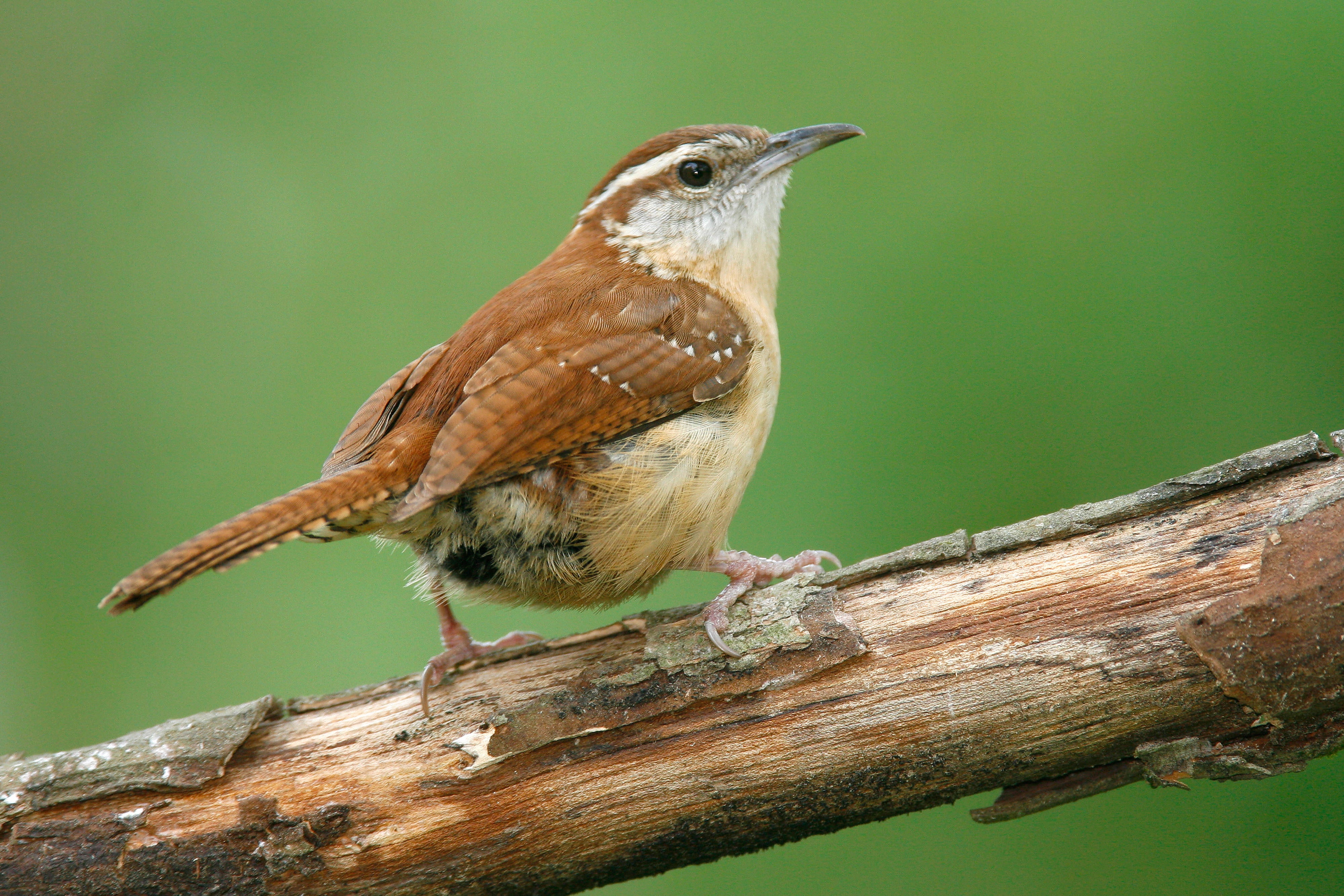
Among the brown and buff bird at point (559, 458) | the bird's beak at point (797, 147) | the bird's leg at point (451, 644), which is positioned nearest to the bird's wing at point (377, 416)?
the brown and buff bird at point (559, 458)

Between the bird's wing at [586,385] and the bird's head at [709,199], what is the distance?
18.2 inches

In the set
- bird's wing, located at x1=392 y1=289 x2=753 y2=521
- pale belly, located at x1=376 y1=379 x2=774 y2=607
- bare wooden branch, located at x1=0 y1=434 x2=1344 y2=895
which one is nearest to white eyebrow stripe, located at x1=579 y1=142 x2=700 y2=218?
bird's wing, located at x1=392 y1=289 x2=753 y2=521

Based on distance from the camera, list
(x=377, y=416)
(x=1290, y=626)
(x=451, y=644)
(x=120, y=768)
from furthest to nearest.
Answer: (x=451, y=644), (x=377, y=416), (x=120, y=768), (x=1290, y=626)

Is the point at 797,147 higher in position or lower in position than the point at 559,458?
higher

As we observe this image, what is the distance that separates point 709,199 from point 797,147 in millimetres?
388

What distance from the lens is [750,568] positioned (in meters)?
3.08

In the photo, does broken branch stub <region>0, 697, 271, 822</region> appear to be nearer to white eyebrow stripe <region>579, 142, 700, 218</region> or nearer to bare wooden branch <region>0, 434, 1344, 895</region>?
bare wooden branch <region>0, 434, 1344, 895</region>

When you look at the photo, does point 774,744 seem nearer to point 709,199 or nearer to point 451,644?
point 451,644

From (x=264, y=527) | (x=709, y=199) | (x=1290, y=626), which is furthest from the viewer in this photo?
(x=709, y=199)

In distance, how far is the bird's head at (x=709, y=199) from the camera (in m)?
3.72

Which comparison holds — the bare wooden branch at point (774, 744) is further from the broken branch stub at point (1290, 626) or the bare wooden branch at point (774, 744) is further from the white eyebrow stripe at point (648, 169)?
the white eyebrow stripe at point (648, 169)

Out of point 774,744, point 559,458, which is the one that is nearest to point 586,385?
point 559,458

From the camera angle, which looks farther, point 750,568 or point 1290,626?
point 750,568

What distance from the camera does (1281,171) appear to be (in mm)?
3662
